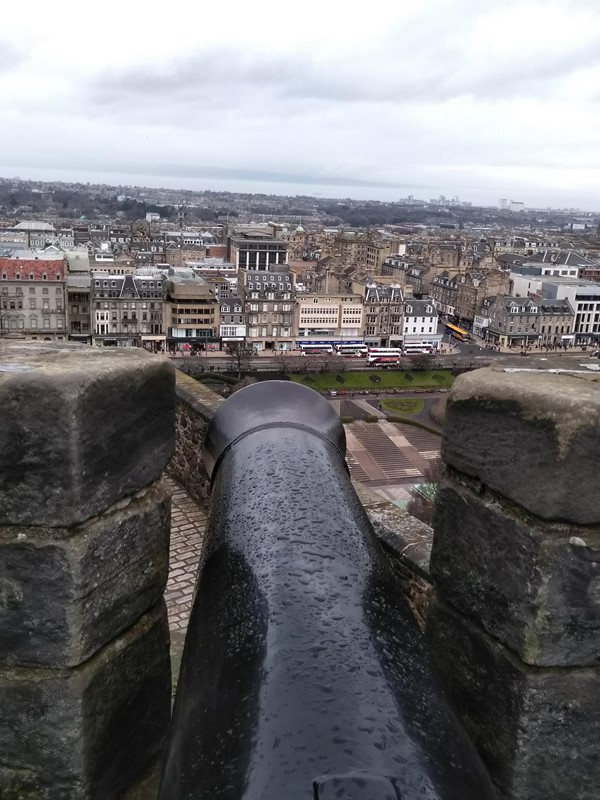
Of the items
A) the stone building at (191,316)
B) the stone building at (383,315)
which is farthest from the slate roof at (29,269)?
the stone building at (383,315)

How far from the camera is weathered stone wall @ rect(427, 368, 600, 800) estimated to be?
1.43m

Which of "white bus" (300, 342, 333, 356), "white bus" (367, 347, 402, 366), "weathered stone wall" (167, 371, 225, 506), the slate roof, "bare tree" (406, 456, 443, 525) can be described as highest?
→ "weathered stone wall" (167, 371, 225, 506)

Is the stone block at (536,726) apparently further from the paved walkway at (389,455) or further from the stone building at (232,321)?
the stone building at (232,321)

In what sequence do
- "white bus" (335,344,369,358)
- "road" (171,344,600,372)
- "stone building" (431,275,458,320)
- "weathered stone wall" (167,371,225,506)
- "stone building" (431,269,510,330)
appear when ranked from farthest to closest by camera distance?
"stone building" (431,275,458,320) < "stone building" (431,269,510,330) < "white bus" (335,344,369,358) < "road" (171,344,600,372) < "weathered stone wall" (167,371,225,506)

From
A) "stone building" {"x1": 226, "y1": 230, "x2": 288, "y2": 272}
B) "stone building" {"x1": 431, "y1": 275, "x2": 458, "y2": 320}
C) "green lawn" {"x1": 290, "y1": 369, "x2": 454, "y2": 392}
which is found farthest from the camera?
"stone building" {"x1": 226, "y1": 230, "x2": 288, "y2": 272}

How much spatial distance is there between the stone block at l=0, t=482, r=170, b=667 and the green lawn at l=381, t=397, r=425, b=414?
3676cm

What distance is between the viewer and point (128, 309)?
1993 inches

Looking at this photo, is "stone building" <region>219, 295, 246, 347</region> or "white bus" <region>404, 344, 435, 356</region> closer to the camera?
Answer: "stone building" <region>219, 295, 246, 347</region>

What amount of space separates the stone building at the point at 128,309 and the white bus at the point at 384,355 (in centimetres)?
1394

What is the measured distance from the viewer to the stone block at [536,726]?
1.52 meters

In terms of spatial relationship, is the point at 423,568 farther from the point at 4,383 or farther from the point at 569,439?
the point at 4,383

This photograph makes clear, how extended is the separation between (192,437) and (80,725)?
151 inches

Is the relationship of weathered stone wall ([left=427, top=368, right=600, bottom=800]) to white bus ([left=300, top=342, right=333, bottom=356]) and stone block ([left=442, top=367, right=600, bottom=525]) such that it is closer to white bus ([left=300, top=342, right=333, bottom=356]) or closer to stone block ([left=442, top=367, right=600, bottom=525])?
stone block ([left=442, top=367, right=600, bottom=525])

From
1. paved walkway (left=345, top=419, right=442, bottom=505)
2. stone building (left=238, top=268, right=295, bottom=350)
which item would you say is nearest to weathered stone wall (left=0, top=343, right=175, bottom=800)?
paved walkway (left=345, top=419, right=442, bottom=505)
